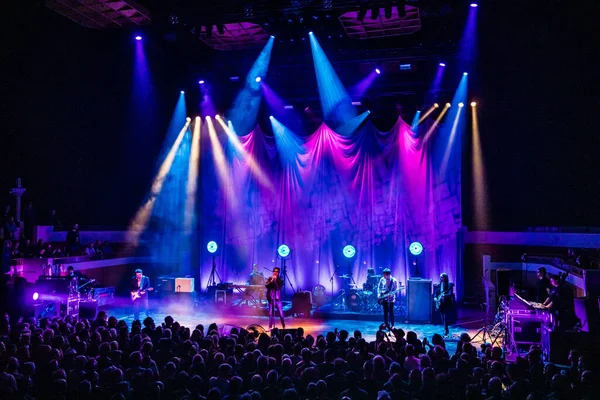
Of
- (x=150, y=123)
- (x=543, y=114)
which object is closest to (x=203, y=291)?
(x=150, y=123)

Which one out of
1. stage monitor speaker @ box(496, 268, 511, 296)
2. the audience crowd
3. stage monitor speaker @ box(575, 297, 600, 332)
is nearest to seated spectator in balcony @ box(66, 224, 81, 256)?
the audience crowd

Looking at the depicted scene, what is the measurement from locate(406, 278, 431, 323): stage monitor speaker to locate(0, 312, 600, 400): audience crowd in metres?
7.46

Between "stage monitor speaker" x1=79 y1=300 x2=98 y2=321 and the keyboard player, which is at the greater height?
the keyboard player

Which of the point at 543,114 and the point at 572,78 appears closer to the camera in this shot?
the point at 572,78

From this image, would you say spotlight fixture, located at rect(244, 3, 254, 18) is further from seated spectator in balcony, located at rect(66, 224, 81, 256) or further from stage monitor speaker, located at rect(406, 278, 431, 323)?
seated spectator in balcony, located at rect(66, 224, 81, 256)

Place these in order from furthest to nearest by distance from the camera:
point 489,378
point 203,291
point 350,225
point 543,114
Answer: point 203,291
point 350,225
point 543,114
point 489,378

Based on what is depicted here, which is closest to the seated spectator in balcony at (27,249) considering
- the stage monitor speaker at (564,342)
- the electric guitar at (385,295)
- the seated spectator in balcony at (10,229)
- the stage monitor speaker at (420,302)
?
the seated spectator in balcony at (10,229)

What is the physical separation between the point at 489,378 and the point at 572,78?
45.8 ft

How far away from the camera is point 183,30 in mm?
14219

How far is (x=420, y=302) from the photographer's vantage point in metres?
15.9

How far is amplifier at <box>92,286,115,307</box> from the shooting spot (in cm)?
1738

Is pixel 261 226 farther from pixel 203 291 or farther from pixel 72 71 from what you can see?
pixel 72 71

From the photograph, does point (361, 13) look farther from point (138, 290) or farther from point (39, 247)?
point (39, 247)

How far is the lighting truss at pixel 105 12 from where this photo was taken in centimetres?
1384
